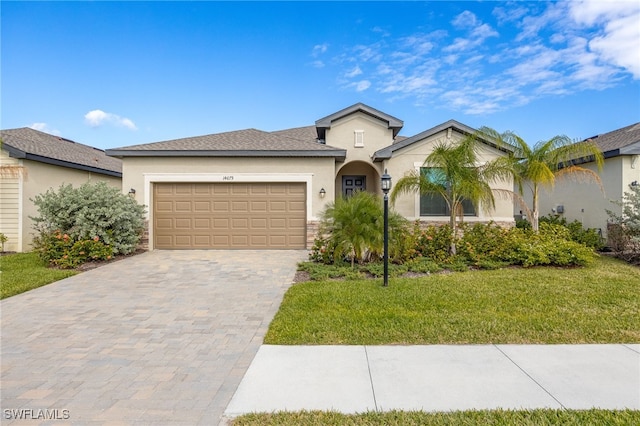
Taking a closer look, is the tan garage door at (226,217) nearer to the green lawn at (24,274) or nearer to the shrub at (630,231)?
the green lawn at (24,274)

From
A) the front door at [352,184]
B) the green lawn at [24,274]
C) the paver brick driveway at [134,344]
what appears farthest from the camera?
the front door at [352,184]

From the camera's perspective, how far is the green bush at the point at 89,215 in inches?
361

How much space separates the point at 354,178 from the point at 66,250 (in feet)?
36.5

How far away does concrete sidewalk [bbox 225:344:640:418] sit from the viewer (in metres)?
2.85

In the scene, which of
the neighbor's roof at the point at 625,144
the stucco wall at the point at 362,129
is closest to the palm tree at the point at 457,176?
the neighbor's roof at the point at 625,144

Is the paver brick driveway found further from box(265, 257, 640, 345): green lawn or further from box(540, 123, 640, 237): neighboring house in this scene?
box(540, 123, 640, 237): neighboring house

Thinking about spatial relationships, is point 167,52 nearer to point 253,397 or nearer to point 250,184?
Result: point 250,184

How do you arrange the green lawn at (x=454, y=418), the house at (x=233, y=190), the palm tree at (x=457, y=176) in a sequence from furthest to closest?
the house at (x=233, y=190), the palm tree at (x=457, y=176), the green lawn at (x=454, y=418)

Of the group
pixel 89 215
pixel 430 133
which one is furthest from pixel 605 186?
pixel 89 215

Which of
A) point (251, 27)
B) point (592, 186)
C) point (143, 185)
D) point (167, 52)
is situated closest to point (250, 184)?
point (143, 185)

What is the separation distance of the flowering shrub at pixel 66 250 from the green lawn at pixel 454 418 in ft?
28.3

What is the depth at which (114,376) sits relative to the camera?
3.31 m

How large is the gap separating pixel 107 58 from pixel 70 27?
62.5 inches

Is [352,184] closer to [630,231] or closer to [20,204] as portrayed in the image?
[630,231]
